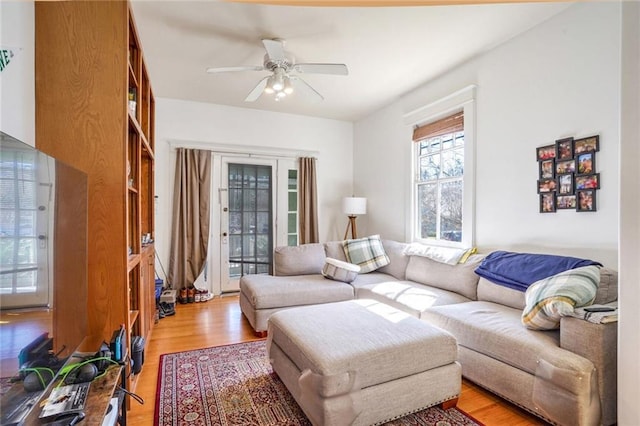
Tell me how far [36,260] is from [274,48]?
222 cm

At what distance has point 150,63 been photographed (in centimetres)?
330

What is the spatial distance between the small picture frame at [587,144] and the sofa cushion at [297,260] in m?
2.57

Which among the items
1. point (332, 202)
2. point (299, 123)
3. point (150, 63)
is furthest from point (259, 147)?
point (150, 63)

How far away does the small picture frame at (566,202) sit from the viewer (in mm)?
2443

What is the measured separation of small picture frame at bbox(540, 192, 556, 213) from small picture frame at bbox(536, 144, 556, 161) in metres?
0.30

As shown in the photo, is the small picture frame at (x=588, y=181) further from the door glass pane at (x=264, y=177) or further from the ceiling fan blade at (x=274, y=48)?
the door glass pane at (x=264, y=177)

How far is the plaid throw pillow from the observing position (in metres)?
3.88

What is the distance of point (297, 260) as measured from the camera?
373 cm

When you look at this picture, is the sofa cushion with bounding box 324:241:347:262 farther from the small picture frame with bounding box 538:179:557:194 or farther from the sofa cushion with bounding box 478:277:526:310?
the small picture frame with bounding box 538:179:557:194

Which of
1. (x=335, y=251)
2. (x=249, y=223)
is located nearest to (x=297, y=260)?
(x=335, y=251)

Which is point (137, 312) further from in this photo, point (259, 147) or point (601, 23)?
point (601, 23)

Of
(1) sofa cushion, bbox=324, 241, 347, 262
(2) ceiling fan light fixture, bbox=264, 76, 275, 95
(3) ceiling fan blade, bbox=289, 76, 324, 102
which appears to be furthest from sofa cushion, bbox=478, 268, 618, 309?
(2) ceiling fan light fixture, bbox=264, 76, 275, 95

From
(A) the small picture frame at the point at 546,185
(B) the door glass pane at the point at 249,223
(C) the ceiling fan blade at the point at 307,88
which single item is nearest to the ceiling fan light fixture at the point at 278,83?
(C) the ceiling fan blade at the point at 307,88

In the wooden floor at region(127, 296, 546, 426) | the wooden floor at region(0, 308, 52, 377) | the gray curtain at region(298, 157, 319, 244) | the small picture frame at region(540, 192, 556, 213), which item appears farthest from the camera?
the gray curtain at region(298, 157, 319, 244)
